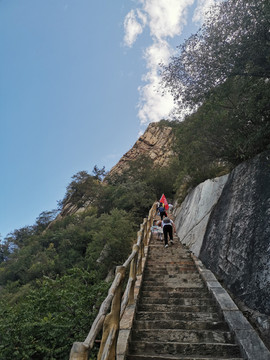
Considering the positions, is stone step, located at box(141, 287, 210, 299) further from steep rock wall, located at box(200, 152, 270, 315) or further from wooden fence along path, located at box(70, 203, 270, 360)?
steep rock wall, located at box(200, 152, 270, 315)

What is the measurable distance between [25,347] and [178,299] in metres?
4.72

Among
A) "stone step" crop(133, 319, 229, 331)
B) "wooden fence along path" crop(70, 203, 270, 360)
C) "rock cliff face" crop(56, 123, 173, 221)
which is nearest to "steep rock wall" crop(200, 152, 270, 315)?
"wooden fence along path" crop(70, 203, 270, 360)

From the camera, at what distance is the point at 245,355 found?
123 inches

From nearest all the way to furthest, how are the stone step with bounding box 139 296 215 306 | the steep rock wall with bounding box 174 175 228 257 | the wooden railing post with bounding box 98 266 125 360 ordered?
the wooden railing post with bounding box 98 266 125 360 → the stone step with bounding box 139 296 215 306 → the steep rock wall with bounding box 174 175 228 257

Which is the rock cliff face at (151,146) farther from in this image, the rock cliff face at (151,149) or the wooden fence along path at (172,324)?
the wooden fence along path at (172,324)

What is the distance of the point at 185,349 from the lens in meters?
3.38

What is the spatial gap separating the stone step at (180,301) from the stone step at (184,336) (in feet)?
3.43

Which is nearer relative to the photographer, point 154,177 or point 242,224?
point 242,224

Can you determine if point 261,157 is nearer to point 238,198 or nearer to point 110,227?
point 238,198

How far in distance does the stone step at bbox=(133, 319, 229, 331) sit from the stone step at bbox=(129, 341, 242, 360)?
1.66 feet

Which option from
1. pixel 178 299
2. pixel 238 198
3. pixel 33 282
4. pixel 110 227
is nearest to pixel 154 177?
pixel 110 227

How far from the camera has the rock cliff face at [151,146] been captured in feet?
141

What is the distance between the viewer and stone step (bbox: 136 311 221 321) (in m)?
4.21

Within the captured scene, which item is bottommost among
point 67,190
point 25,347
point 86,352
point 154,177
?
point 25,347
